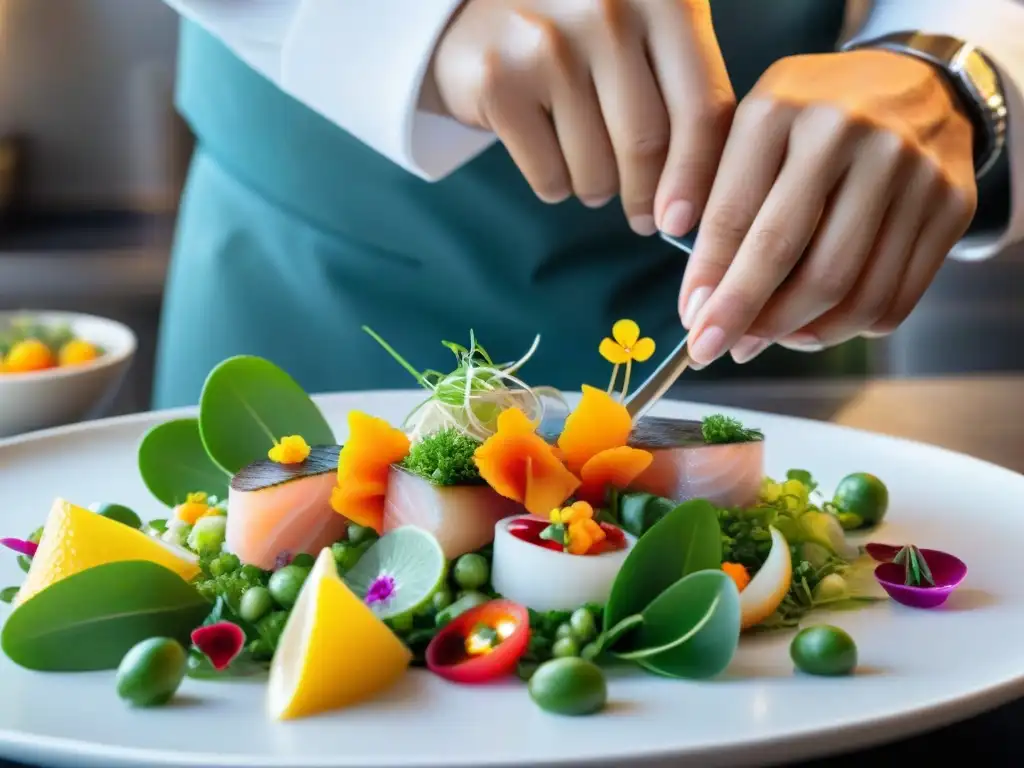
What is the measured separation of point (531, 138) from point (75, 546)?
63 centimetres

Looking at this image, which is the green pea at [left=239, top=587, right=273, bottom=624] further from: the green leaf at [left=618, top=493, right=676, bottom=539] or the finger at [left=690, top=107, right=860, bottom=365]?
the finger at [left=690, top=107, right=860, bottom=365]

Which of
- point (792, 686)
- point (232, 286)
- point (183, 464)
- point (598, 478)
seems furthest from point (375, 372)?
point (792, 686)

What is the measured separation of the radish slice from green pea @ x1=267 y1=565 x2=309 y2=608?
187 millimetres

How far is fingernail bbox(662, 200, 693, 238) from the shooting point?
4.19 ft

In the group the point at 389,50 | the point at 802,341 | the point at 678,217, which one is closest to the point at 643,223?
the point at 678,217

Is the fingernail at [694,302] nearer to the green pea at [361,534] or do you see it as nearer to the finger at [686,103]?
the finger at [686,103]

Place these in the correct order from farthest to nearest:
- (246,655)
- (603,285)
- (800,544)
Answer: (603,285)
(800,544)
(246,655)

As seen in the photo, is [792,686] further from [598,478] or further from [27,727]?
[27,727]

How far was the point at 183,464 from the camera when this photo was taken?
1.47 metres

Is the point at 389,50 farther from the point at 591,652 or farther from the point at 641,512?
the point at 591,652

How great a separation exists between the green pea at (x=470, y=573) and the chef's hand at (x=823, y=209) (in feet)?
1.04

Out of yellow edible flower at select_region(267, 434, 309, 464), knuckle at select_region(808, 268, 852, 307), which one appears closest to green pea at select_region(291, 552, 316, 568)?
yellow edible flower at select_region(267, 434, 309, 464)

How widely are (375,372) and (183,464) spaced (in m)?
0.80

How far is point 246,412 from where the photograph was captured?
145 centimetres
